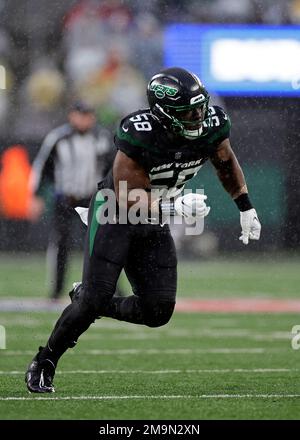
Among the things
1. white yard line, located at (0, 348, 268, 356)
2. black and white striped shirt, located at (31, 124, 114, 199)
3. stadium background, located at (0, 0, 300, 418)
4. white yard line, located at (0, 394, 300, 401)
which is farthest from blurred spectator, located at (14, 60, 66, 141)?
white yard line, located at (0, 394, 300, 401)

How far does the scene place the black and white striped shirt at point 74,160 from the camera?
310 inches

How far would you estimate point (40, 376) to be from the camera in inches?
166

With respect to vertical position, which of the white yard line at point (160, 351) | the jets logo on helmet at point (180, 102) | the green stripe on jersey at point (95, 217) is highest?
the jets logo on helmet at point (180, 102)

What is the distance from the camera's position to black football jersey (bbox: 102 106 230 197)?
4.17 m

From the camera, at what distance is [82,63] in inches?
474

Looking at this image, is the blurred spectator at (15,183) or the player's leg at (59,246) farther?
the blurred spectator at (15,183)

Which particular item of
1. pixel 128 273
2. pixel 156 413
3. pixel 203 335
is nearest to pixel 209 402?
pixel 156 413

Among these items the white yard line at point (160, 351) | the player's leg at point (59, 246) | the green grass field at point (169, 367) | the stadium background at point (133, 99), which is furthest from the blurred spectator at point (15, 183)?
the white yard line at point (160, 351)

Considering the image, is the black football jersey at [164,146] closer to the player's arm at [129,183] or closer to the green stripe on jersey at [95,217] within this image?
the player's arm at [129,183]

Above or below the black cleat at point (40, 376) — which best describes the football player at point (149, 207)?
above

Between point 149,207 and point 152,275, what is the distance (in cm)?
27

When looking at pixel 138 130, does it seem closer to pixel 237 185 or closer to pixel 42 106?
pixel 237 185

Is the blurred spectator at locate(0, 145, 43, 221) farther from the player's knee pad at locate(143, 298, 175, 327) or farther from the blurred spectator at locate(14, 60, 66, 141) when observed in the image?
the player's knee pad at locate(143, 298, 175, 327)

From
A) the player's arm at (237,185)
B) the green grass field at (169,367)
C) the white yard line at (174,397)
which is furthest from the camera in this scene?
the player's arm at (237,185)
